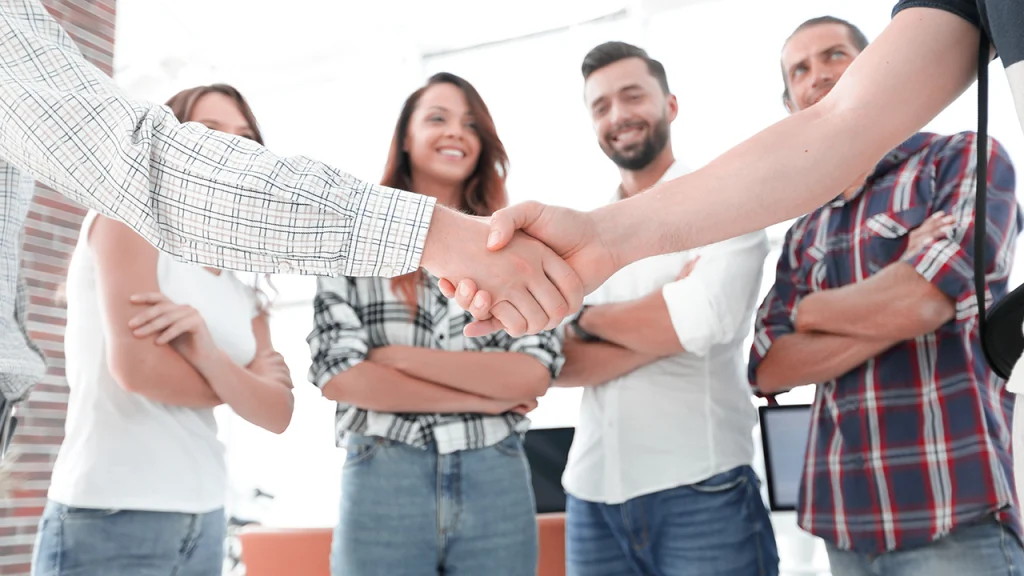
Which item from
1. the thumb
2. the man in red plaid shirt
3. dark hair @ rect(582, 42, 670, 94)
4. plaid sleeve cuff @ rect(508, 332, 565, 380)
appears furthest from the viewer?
dark hair @ rect(582, 42, 670, 94)

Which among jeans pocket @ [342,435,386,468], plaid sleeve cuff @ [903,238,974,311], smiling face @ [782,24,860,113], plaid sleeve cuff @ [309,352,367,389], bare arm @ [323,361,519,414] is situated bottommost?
jeans pocket @ [342,435,386,468]

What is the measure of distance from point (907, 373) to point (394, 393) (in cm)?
97

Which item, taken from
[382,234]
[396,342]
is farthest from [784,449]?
[382,234]

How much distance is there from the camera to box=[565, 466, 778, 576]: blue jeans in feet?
5.46

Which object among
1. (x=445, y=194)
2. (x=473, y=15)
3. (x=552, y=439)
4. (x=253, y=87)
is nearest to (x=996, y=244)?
(x=445, y=194)

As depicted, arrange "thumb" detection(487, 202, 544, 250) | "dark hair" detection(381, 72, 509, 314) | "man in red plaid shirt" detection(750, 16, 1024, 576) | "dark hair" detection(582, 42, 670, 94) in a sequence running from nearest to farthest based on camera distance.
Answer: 1. "thumb" detection(487, 202, 544, 250)
2. "man in red plaid shirt" detection(750, 16, 1024, 576)
3. "dark hair" detection(381, 72, 509, 314)
4. "dark hair" detection(582, 42, 670, 94)

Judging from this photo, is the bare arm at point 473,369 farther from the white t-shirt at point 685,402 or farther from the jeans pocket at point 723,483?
the jeans pocket at point 723,483

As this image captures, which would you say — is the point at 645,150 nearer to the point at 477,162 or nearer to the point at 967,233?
the point at 477,162

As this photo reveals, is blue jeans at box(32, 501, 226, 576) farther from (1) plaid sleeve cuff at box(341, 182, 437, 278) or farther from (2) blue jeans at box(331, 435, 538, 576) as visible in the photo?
(1) plaid sleeve cuff at box(341, 182, 437, 278)

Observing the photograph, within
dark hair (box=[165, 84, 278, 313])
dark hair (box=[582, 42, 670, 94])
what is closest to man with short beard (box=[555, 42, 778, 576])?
dark hair (box=[582, 42, 670, 94])

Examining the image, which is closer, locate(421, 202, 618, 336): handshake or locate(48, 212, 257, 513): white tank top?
locate(421, 202, 618, 336): handshake

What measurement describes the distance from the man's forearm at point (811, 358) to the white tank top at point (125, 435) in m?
1.16

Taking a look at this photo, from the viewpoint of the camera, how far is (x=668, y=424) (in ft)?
5.98

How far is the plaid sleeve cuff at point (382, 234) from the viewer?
1.14 meters
